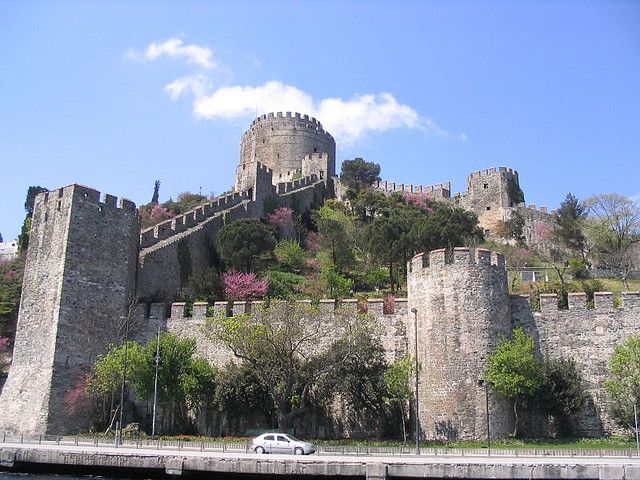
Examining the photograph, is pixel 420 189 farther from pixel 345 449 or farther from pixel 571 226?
pixel 345 449

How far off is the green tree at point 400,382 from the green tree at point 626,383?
8778 millimetres

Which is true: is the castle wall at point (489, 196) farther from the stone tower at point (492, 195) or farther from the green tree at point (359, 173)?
the green tree at point (359, 173)

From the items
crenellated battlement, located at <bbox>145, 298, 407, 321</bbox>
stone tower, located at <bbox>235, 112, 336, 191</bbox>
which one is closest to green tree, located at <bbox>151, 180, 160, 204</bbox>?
stone tower, located at <bbox>235, 112, 336, 191</bbox>

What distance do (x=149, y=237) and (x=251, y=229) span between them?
27.9ft

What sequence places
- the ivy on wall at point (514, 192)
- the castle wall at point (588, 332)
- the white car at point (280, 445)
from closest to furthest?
the white car at point (280, 445)
the castle wall at point (588, 332)
the ivy on wall at point (514, 192)

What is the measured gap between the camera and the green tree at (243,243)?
52.4 metres

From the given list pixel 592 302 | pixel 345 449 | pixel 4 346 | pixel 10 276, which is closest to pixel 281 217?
pixel 10 276

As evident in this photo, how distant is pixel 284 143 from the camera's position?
9112cm

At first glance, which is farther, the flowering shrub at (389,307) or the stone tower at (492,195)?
the stone tower at (492,195)

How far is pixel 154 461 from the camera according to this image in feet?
79.4

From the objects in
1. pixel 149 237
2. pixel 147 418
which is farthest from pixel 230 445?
pixel 149 237

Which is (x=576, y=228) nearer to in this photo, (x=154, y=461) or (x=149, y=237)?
(x=149, y=237)

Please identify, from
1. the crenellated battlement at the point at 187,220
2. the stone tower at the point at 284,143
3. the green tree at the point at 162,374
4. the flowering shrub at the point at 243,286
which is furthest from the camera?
the stone tower at the point at 284,143

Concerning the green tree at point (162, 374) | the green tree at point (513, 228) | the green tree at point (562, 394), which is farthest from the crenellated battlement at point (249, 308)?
the green tree at point (513, 228)
